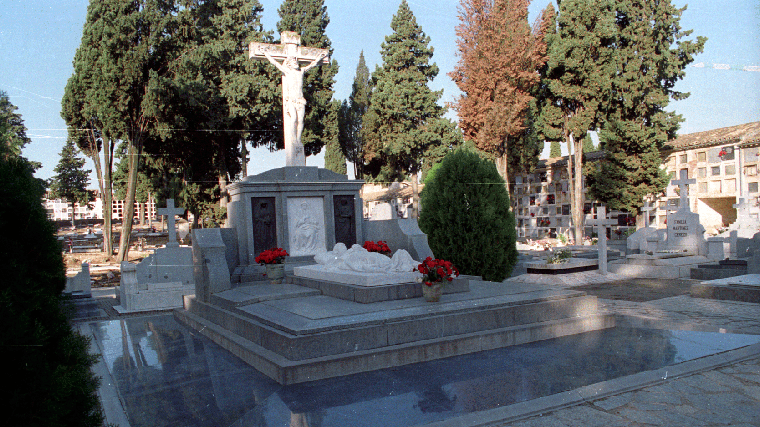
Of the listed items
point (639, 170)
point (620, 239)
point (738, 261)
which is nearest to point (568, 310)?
point (738, 261)

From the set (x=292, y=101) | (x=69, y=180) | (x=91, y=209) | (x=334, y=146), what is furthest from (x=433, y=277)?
(x=91, y=209)

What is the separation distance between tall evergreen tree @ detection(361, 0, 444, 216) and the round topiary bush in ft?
54.9

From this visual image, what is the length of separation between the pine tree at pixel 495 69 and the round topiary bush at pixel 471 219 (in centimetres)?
1442

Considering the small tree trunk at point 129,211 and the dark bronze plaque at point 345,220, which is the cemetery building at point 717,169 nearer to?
the dark bronze plaque at point 345,220

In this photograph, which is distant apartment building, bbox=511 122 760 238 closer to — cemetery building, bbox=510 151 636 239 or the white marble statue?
cemetery building, bbox=510 151 636 239

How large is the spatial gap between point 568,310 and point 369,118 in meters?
24.7

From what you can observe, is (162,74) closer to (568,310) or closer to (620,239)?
(568,310)

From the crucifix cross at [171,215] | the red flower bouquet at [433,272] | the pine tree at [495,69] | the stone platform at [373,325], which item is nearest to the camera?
the stone platform at [373,325]

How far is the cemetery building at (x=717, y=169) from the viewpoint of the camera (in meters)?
24.7

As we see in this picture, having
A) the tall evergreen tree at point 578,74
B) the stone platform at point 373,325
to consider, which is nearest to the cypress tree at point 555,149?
the tall evergreen tree at point 578,74

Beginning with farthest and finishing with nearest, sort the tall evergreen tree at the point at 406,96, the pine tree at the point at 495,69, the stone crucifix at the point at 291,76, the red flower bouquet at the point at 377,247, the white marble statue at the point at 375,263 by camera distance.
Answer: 1. the tall evergreen tree at the point at 406,96
2. the pine tree at the point at 495,69
3. the stone crucifix at the point at 291,76
4. the red flower bouquet at the point at 377,247
5. the white marble statue at the point at 375,263

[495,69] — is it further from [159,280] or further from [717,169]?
[159,280]

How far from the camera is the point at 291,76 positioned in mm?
10297

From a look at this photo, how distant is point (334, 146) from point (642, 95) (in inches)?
651
